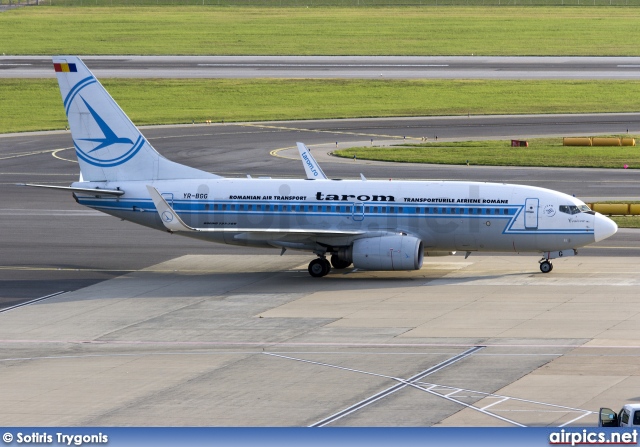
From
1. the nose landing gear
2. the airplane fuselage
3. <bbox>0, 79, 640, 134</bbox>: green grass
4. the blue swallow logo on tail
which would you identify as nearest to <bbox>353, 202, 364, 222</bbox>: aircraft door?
the airplane fuselage

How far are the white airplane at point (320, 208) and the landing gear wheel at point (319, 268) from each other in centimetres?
4

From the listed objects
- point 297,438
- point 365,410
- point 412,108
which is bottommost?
point 365,410

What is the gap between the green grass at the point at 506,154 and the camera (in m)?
83.2

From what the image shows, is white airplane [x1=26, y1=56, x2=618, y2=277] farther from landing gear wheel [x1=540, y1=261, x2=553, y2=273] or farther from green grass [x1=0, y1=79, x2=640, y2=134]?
green grass [x1=0, y1=79, x2=640, y2=134]

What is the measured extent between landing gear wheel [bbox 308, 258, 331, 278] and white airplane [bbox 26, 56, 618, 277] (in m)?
0.04

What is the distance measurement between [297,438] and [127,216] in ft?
115

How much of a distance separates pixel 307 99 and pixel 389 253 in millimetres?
68085

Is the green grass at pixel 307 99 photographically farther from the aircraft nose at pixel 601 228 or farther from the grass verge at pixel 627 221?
the aircraft nose at pixel 601 228

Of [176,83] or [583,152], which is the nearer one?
[583,152]

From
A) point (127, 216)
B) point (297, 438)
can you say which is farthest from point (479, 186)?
point (297, 438)

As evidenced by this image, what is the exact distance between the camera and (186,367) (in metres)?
37.9

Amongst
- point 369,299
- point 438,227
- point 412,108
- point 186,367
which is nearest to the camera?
point 186,367

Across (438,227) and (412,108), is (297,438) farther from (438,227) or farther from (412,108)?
(412,108)

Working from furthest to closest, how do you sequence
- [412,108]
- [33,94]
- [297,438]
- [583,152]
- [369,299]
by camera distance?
[33,94] < [412,108] < [583,152] < [369,299] < [297,438]
